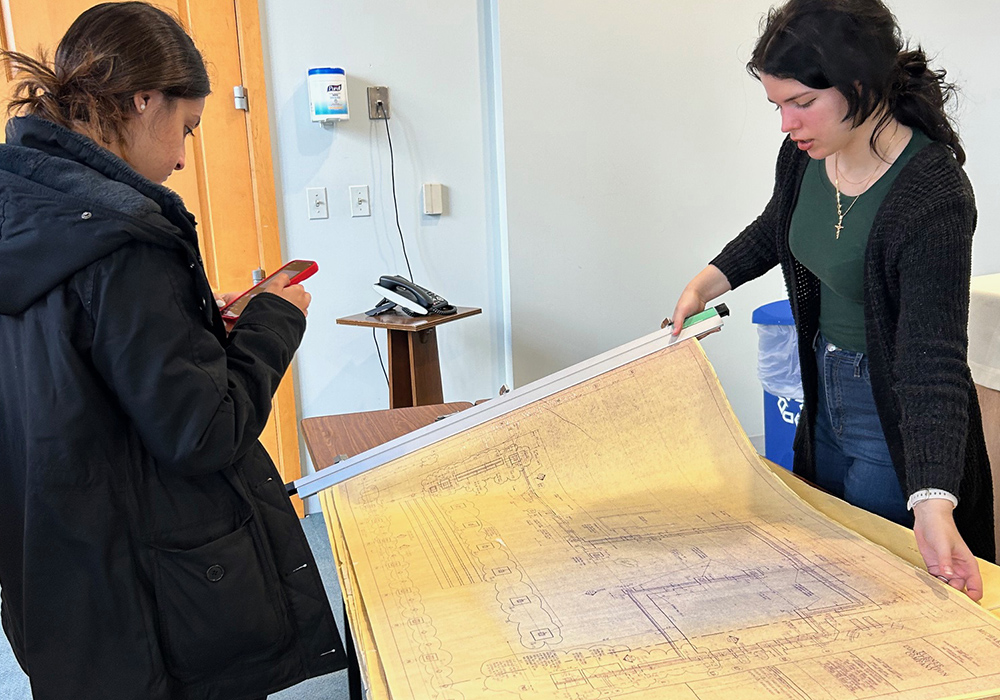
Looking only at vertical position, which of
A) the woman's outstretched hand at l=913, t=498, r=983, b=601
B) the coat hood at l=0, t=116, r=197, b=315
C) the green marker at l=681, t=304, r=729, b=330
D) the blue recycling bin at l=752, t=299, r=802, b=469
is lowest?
the blue recycling bin at l=752, t=299, r=802, b=469

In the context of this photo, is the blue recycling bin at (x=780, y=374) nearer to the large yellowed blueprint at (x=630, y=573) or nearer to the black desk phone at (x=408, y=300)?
the black desk phone at (x=408, y=300)

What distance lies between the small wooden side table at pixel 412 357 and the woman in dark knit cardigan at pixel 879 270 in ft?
4.61

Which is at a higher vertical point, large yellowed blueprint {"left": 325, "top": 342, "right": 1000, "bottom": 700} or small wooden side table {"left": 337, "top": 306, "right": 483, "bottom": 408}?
large yellowed blueprint {"left": 325, "top": 342, "right": 1000, "bottom": 700}

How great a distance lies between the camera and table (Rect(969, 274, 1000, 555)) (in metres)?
2.11

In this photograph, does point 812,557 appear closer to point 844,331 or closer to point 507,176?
point 844,331

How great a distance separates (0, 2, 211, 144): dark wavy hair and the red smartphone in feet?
0.91

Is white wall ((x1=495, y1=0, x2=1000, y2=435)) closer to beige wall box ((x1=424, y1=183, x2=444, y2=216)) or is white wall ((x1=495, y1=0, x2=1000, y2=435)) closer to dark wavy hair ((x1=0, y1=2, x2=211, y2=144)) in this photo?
beige wall box ((x1=424, y1=183, x2=444, y2=216))

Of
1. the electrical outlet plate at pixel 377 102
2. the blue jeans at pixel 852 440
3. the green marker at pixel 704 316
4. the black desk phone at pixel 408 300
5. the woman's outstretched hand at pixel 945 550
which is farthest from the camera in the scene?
the electrical outlet plate at pixel 377 102

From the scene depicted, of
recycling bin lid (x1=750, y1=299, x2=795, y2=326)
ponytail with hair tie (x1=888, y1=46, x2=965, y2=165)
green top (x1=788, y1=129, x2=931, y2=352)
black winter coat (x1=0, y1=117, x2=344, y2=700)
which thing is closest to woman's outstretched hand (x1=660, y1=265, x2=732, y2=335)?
green top (x1=788, y1=129, x2=931, y2=352)

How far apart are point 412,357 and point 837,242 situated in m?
1.65

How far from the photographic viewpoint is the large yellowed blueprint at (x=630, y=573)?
728mm

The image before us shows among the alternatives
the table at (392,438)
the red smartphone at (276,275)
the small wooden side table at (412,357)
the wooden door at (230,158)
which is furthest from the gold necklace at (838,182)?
the wooden door at (230,158)

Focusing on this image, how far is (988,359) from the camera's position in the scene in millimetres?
2123

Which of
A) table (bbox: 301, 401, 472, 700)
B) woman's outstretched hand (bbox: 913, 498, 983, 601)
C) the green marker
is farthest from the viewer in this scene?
table (bbox: 301, 401, 472, 700)
